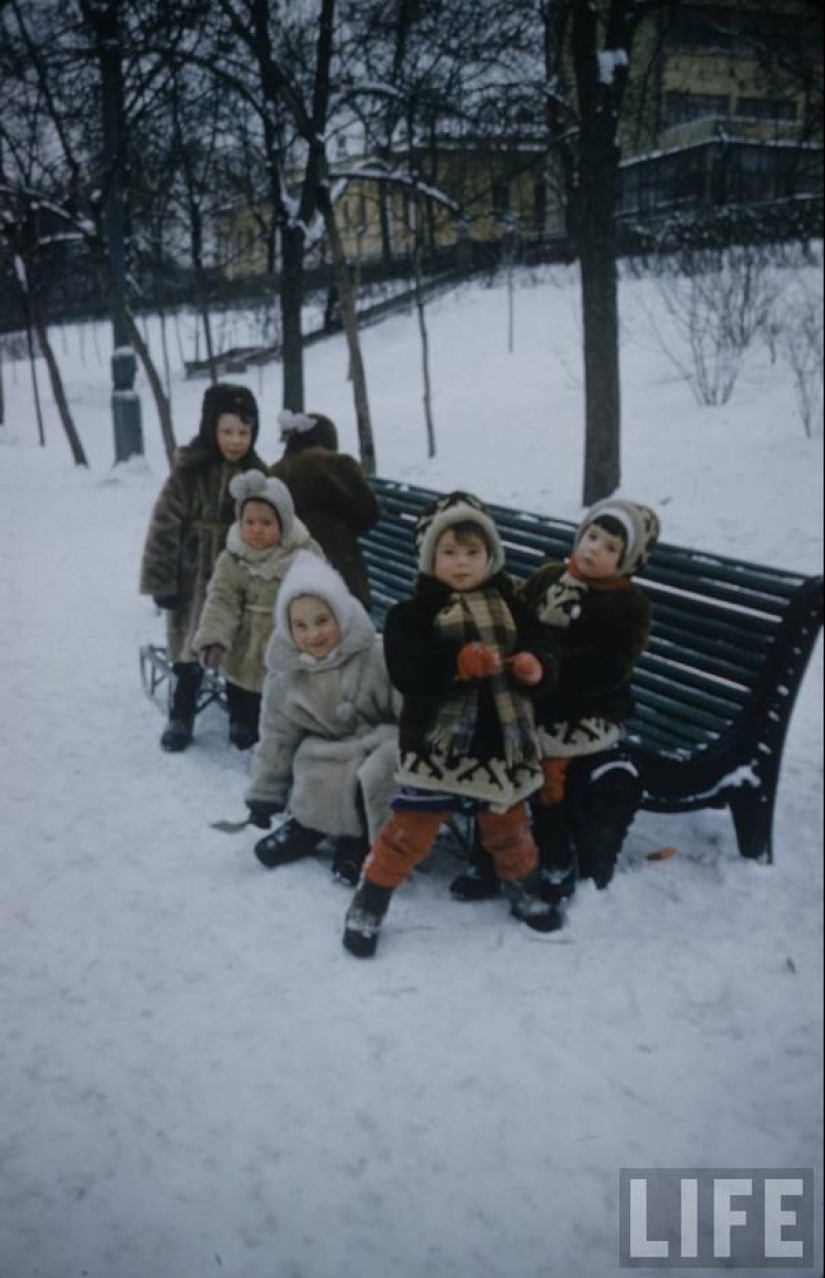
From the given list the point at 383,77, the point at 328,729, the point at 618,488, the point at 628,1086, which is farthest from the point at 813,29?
the point at 628,1086

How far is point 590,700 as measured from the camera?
104 inches

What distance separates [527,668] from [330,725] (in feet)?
2.71

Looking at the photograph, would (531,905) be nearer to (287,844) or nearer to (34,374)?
(287,844)

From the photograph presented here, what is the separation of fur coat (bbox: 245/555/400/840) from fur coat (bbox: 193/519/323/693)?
25.7 inches

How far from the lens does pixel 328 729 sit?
2.89 metres

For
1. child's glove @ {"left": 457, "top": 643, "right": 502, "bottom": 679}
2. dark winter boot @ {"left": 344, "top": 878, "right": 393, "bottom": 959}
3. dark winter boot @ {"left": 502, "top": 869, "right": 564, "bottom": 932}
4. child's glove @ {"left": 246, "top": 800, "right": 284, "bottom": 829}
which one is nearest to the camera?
child's glove @ {"left": 457, "top": 643, "right": 502, "bottom": 679}

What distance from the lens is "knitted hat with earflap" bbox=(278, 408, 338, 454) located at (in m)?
3.67

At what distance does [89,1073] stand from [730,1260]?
115cm

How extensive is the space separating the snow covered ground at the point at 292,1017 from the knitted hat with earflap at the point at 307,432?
11.0 inches

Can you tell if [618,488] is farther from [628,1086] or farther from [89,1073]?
[89,1073]

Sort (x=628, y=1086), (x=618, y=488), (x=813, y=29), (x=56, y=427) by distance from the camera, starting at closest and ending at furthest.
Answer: (x=628, y=1086) < (x=56, y=427) < (x=813, y=29) < (x=618, y=488)

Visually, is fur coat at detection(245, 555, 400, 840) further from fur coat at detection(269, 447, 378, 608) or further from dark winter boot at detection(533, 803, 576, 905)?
fur coat at detection(269, 447, 378, 608)

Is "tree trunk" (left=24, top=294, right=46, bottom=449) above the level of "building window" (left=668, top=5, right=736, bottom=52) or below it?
below

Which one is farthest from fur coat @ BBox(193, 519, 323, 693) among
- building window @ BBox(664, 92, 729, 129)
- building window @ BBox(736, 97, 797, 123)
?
building window @ BBox(664, 92, 729, 129)
